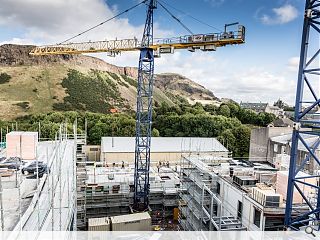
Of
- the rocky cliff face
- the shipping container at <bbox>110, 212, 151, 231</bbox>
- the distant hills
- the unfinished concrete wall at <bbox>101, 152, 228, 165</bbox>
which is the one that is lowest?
the shipping container at <bbox>110, 212, 151, 231</bbox>

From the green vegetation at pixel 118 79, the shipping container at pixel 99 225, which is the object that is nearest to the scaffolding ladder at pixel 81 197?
the shipping container at pixel 99 225

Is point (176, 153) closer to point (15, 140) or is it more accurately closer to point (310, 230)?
point (15, 140)

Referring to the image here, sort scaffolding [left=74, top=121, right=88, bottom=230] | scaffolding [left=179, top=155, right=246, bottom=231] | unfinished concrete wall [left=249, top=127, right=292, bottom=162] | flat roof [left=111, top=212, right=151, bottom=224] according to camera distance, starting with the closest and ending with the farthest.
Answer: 1. scaffolding [left=179, top=155, right=246, bottom=231]
2. flat roof [left=111, top=212, right=151, bottom=224]
3. scaffolding [left=74, top=121, right=88, bottom=230]
4. unfinished concrete wall [left=249, top=127, right=292, bottom=162]

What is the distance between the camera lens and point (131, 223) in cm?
1352

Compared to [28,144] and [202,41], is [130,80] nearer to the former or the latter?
[202,41]

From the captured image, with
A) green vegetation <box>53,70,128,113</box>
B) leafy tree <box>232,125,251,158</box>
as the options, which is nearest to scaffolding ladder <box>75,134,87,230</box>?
leafy tree <box>232,125,251,158</box>

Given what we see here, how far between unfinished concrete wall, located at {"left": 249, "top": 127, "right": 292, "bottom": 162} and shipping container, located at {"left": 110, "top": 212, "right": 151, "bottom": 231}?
11330 millimetres

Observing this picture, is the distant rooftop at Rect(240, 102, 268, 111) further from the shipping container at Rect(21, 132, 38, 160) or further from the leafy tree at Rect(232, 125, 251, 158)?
the shipping container at Rect(21, 132, 38, 160)

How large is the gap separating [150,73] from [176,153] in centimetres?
1015

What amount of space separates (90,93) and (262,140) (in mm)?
45461

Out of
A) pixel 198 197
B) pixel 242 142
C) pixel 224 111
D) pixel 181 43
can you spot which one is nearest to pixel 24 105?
pixel 224 111

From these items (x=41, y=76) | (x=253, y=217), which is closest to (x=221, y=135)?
(x=253, y=217)

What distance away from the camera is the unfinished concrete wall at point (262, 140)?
2170 centimetres

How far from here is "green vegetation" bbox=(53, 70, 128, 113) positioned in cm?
5603
